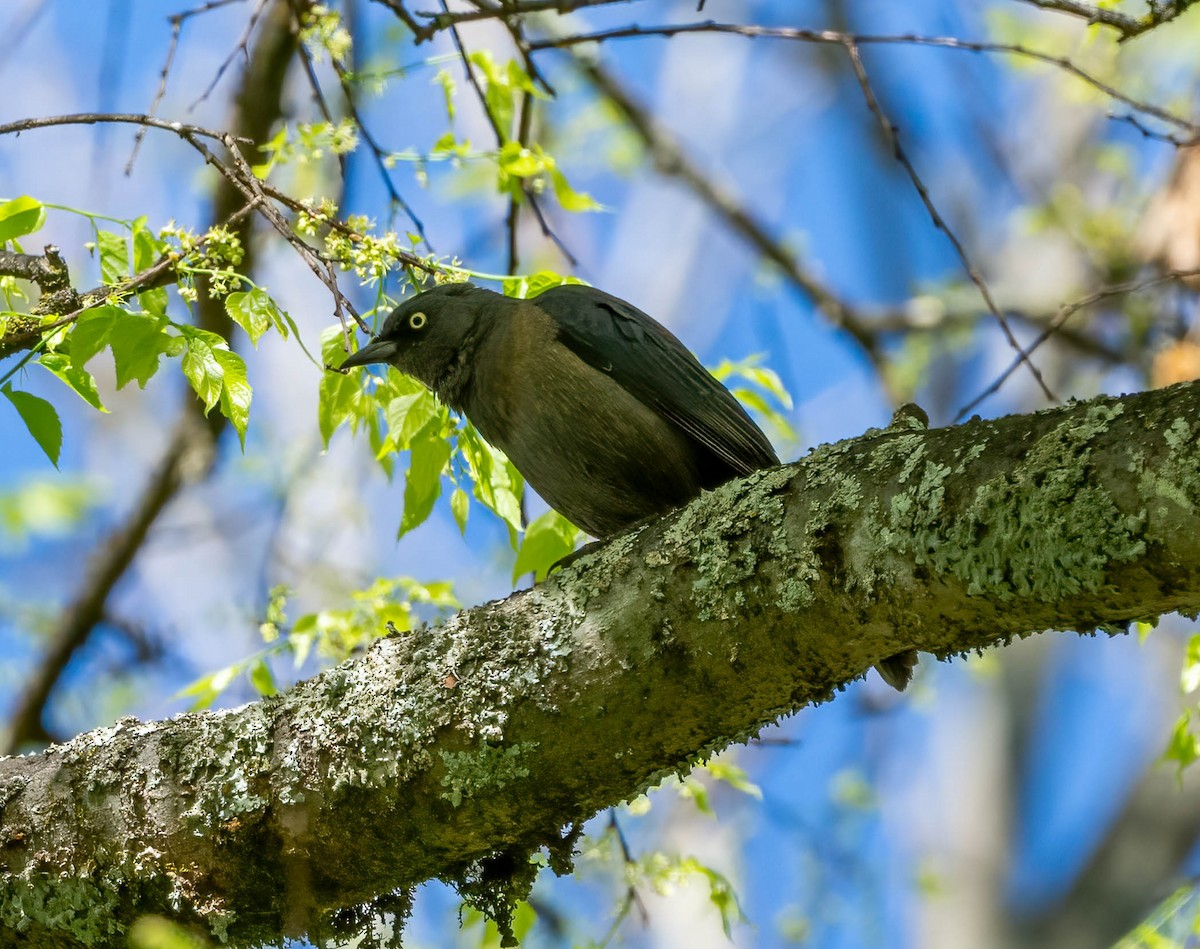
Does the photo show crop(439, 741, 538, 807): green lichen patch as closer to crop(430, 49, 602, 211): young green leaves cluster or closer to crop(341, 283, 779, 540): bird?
crop(341, 283, 779, 540): bird

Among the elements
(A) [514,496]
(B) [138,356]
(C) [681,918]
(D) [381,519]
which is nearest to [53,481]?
(D) [381,519]

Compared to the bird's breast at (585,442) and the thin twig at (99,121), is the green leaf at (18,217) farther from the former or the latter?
the bird's breast at (585,442)

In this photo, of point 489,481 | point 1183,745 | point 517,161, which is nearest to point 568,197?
point 517,161

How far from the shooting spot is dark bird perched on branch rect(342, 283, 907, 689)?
4.19 m

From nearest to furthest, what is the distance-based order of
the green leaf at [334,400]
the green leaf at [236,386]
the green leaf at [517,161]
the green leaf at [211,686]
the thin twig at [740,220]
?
the green leaf at [236,386] < the green leaf at [334,400] < the green leaf at [517,161] < the green leaf at [211,686] < the thin twig at [740,220]

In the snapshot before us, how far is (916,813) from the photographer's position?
44.7 feet

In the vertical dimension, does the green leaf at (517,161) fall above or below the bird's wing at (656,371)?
above

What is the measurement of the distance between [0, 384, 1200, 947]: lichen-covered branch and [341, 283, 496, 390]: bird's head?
1.65 metres

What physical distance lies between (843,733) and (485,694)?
41.4 ft

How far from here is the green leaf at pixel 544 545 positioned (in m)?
4.15

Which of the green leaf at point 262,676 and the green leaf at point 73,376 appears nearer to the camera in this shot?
the green leaf at point 73,376

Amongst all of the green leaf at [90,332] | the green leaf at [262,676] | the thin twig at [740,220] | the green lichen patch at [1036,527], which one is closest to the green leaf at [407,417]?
the green leaf at [90,332]

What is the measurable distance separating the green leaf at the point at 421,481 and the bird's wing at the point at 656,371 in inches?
32.0

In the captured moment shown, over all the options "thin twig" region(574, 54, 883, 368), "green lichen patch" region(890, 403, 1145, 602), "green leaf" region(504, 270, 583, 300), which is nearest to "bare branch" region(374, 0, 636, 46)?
"green leaf" region(504, 270, 583, 300)
